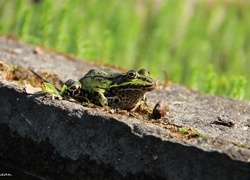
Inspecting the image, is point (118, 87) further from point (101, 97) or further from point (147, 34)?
point (147, 34)

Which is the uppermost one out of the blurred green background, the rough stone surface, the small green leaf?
the blurred green background

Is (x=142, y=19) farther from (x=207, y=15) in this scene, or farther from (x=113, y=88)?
(x=113, y=88)

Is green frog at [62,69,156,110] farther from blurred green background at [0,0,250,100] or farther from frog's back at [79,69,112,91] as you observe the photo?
blurred green background at [0,0,250,100]

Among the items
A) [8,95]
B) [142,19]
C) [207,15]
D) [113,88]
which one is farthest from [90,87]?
[207,15]

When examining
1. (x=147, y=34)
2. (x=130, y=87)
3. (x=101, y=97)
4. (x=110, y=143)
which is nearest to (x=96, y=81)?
(x=101, y=97)

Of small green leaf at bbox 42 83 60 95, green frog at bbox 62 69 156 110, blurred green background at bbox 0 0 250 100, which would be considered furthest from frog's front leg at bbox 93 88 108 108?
blurred green background at bbox 0 0 250 100

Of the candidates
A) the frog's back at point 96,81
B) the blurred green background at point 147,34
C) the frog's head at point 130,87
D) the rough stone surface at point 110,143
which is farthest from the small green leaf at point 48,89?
the blurred green background at point 147,34
